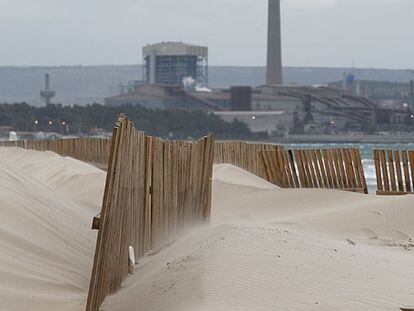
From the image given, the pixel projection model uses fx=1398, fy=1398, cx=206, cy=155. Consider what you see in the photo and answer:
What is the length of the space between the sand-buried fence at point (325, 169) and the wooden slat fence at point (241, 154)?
2.10 m

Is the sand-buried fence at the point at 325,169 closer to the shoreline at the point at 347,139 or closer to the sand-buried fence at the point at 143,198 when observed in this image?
the sand-buried fence at the point at 143,198

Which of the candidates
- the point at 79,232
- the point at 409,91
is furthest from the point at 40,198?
Result: the point at 409,91

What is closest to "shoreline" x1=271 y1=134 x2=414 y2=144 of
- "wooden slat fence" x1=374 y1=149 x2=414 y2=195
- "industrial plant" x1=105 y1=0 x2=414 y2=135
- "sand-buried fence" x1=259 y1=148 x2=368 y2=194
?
"industrial plant" x1=105 y1=0 x2=414 y2=135

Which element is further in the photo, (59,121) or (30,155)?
(59,121)

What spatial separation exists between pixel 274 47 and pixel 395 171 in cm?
17265

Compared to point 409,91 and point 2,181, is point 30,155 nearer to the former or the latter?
point 2,181

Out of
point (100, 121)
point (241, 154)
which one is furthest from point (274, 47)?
point (241, 154)

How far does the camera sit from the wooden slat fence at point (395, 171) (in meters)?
24.6

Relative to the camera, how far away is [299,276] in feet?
A: 33.5

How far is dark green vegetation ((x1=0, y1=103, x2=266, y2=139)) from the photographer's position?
404 ft

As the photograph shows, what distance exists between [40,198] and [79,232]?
0.58m

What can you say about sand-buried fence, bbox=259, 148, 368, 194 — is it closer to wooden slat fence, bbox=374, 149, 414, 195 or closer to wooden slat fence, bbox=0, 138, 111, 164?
wooden slat fence, bbox=374, 149, 414, 195

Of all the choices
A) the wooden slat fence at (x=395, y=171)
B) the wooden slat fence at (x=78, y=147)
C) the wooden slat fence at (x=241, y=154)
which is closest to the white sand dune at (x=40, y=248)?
the wooden slat fence at (x=395, y=171)

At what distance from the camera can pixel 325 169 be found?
25.9 meters
